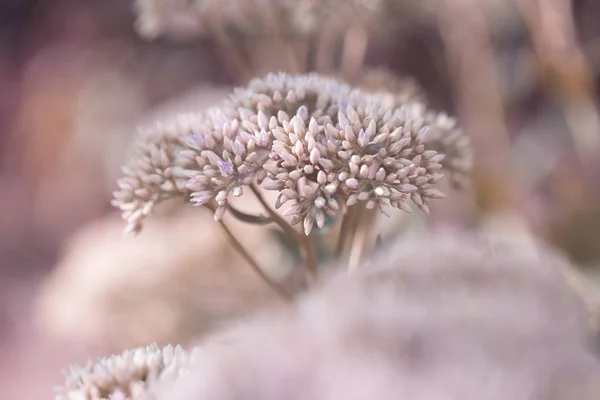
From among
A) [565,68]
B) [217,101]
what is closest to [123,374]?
[217,101]

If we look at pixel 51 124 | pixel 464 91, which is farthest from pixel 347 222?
pixel 51 124

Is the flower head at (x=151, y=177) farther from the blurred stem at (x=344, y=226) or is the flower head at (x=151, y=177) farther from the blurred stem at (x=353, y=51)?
the blurred stem at (x=353, y=51)

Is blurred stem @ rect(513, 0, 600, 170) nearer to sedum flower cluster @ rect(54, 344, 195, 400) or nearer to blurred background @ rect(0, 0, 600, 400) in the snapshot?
blurred background @ rect(0, 0, 600, 400)

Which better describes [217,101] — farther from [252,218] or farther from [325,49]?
[252,218]

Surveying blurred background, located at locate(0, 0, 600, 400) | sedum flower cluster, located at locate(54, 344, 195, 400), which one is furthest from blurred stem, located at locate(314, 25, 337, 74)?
sedum flower cluster, located at locate(54, 344, 195, 400)

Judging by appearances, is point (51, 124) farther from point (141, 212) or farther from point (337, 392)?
point (337, 392)
